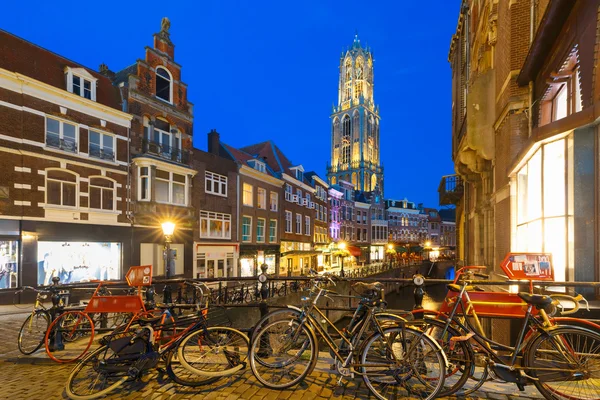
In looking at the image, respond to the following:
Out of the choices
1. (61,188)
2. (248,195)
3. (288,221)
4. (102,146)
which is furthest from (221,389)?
(288,221)

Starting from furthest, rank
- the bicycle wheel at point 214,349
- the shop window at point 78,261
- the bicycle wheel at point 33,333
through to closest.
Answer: the shop window at point 78,261, the bicycle wheel at point 33,333, the bicycle wheel at point 214,349

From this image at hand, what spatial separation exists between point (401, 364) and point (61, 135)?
18.8 meters

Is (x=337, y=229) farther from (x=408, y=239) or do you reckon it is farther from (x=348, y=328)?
(x=348, y=328)

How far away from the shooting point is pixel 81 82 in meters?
17.5

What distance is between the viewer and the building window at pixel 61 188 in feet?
51.7

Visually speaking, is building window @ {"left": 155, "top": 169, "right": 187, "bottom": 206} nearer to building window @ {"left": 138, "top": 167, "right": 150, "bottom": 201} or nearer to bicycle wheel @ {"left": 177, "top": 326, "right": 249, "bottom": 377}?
building window @ {"left": 138, "top": 167, "right": 150, "bottom": 201}

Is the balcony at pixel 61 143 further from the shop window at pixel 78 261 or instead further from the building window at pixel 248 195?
the building window at pixel 248 195

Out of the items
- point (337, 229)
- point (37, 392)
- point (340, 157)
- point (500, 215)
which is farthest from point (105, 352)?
point (340, 157)

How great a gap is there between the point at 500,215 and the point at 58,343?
9960mm

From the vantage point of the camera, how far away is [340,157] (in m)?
89.1

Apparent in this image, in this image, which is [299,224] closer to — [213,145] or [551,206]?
[213,145]

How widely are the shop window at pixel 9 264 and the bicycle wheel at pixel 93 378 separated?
14.2 m

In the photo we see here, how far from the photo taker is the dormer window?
17000 millimetres

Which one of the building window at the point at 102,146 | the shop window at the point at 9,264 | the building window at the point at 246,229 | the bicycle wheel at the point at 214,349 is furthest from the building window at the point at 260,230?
the bicycle wheel at the point at 214,349
